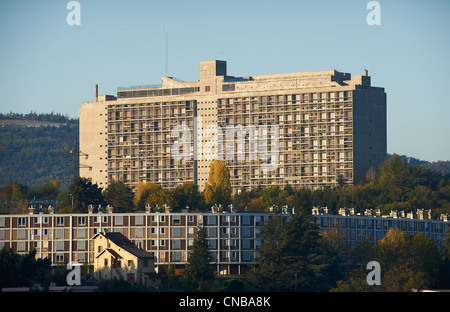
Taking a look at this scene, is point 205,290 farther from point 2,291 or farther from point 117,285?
point 2,291

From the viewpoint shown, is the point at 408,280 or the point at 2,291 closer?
the point at 2,291

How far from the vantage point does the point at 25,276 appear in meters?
195

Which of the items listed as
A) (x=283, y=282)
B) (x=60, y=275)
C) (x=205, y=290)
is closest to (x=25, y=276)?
(x=60, y=275)

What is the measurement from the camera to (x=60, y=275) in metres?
195

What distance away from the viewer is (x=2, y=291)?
181 m
